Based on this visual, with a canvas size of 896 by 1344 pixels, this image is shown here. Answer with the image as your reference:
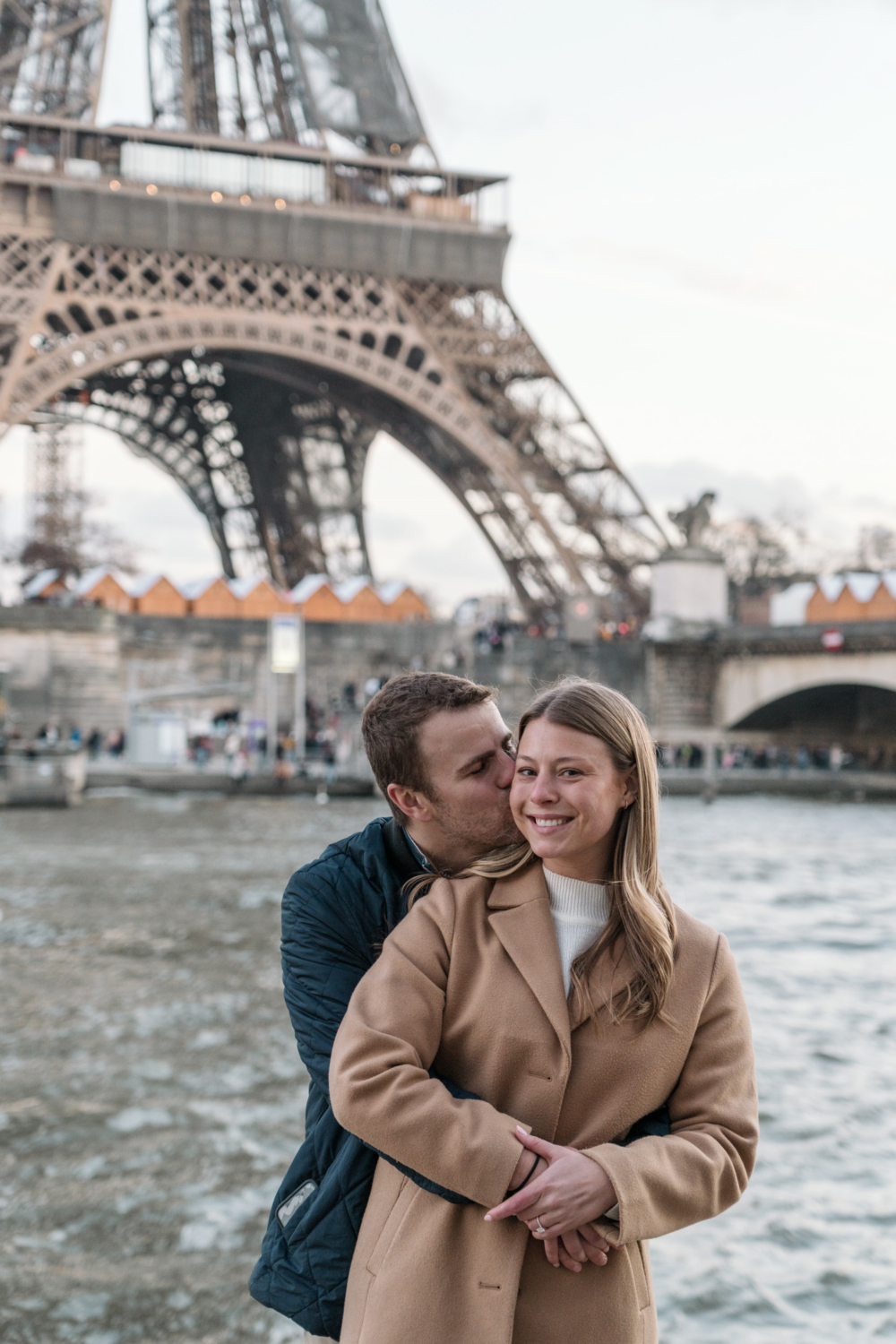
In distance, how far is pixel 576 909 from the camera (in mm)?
2113

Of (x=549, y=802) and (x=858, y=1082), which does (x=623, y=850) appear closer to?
(x=549, y=802)

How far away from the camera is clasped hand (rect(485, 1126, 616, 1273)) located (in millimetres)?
1892

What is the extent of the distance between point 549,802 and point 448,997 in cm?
31

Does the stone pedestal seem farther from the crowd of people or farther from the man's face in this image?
the man's face

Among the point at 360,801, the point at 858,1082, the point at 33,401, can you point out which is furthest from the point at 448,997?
the point at 33,401

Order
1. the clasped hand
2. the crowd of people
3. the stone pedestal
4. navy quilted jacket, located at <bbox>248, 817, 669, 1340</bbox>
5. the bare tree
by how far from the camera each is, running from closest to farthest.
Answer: the clasped hand, navy quilted jacket, located at <bbox>248, 817, 669, 1340</bbox>, the crowd of people, the stone pedestal, the bare tree

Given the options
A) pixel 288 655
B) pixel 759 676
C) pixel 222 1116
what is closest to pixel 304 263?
pixel 288 655

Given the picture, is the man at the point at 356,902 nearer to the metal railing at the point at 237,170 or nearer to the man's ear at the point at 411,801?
the man's ear at the point at 411,801

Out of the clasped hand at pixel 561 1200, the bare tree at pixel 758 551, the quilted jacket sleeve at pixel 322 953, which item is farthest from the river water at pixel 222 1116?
the bare tree at pixel 758 551

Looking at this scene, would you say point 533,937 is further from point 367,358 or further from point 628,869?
point 367,358

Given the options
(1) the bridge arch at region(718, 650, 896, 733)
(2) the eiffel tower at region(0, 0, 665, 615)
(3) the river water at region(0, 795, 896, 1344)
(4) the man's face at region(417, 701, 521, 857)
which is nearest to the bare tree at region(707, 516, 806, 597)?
(1) the bridge arch at region(718, 650, 896, 733)

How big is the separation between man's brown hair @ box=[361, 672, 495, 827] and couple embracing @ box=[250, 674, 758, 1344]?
0.04 feet

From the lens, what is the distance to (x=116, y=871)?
1501cm

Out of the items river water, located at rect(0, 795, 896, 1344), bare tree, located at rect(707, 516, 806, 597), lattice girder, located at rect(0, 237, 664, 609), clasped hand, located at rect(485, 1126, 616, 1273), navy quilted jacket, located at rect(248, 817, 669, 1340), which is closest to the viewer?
clasped hand, located at rect(485, 1126, 616, 1273)
